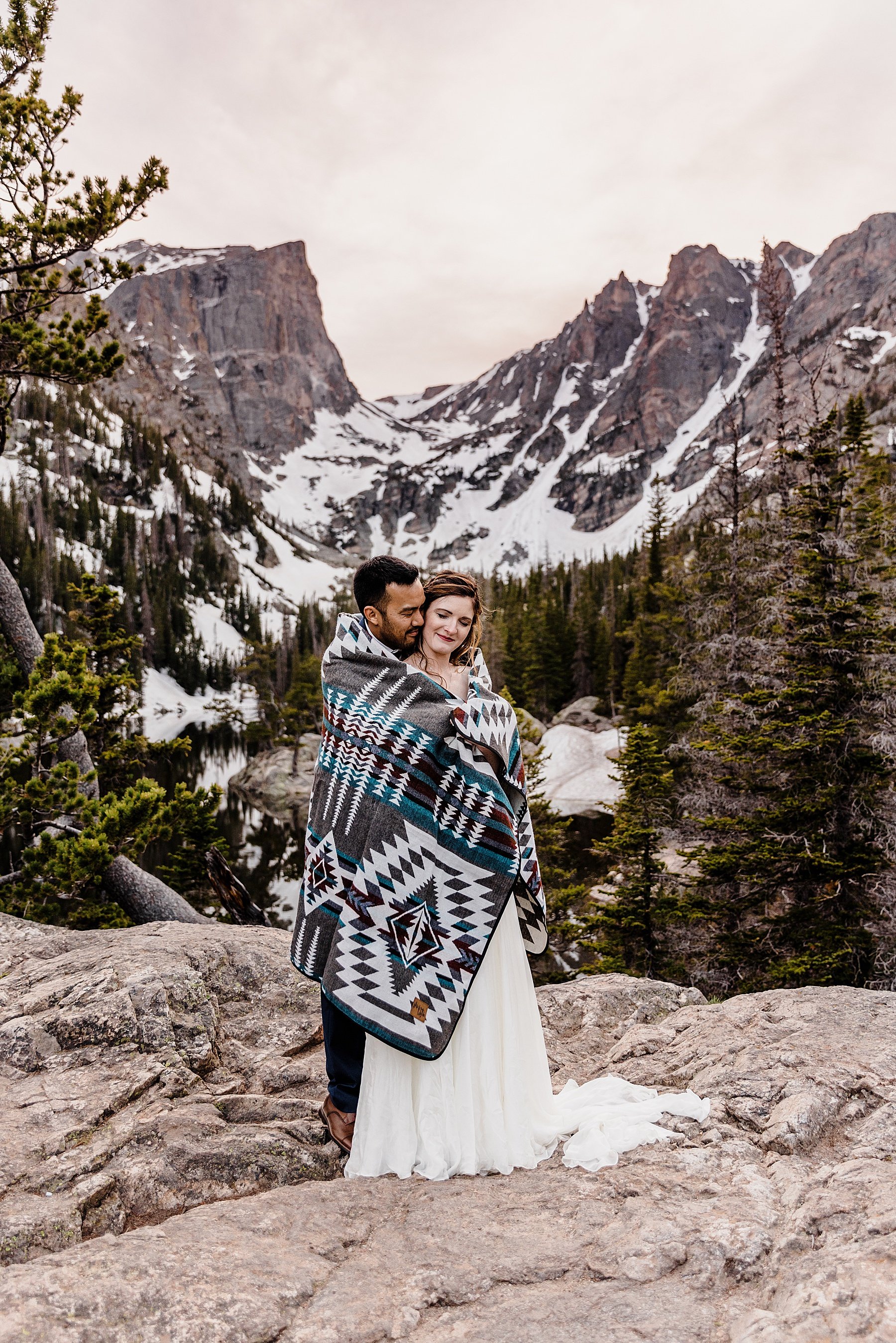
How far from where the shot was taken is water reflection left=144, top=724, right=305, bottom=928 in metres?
21.6

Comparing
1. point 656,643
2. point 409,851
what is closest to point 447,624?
point 409,851

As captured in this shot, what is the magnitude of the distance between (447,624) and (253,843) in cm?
2777

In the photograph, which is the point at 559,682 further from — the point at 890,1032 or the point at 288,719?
the point at 890,1032

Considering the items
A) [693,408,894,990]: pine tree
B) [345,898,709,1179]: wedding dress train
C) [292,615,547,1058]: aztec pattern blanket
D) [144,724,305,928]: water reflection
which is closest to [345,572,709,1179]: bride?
[345,898,709,1179]: wedding dress train

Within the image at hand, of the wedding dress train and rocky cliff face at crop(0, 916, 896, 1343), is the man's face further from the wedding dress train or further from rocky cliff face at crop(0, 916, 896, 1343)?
rocky cliff face at crop(0, 916, 896, 1343)

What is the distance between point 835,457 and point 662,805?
681 centimetres

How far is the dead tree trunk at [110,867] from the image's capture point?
7.49m

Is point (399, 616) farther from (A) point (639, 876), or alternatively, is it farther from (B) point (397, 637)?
(A) point (639, 876)

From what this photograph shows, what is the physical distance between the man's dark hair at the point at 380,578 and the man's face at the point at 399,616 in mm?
18

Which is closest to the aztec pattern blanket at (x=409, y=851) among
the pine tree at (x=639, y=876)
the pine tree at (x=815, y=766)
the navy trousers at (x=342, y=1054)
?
the navy trousers at (x=342, y=1054)

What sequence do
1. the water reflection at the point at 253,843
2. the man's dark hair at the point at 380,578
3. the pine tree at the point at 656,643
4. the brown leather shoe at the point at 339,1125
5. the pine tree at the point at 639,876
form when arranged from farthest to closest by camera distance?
the pine tree at the point at 656,643 → the water reflection at the point at 253,843 → the pine tree at the point at 639,876 → the man's dark hair at the point at 380,578 → the brown leather shoe at the point at 339,1125

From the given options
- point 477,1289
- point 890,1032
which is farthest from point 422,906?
point 890,1032

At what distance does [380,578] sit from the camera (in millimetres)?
3160

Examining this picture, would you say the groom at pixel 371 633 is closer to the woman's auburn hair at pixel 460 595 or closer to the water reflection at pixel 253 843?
the woman's auburn hair at pixel 460 595
